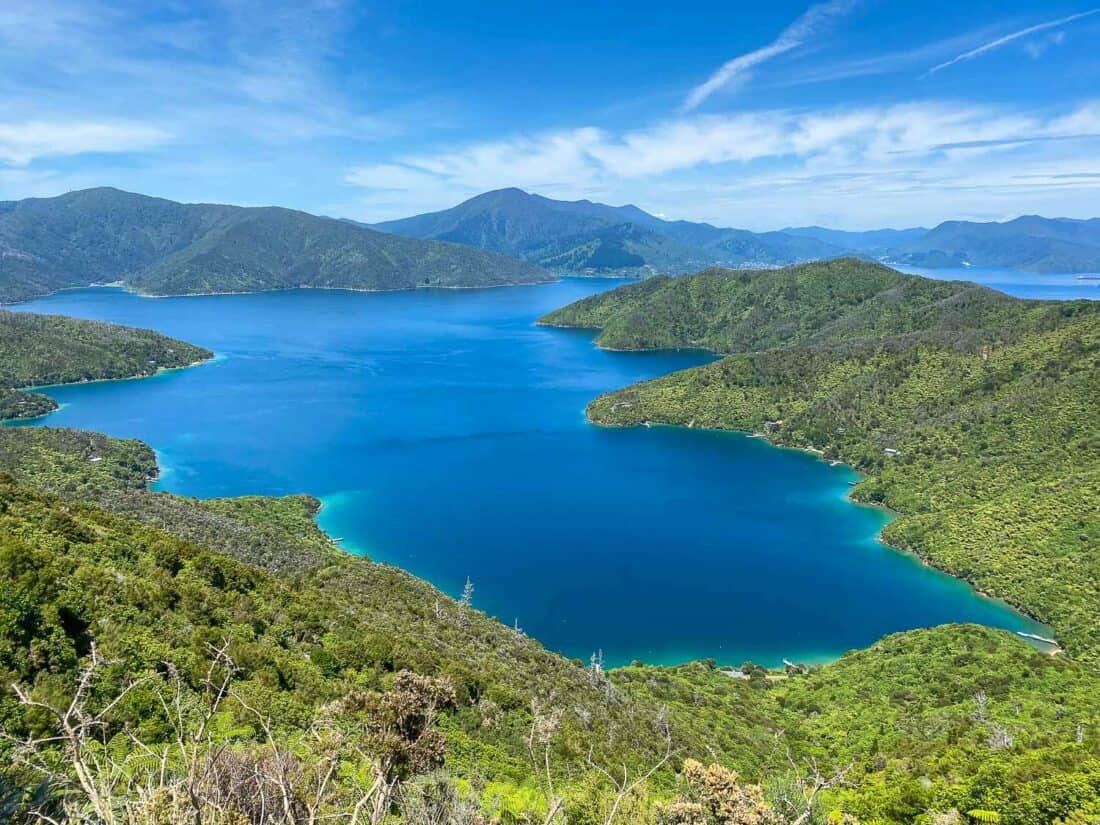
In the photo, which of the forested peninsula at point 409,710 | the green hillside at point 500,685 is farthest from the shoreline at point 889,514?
the green hillside at point 500,685

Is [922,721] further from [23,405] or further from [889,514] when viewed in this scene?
→ [23,405]

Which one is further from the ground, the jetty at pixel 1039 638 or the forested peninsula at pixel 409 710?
the forested peninsula at pixel 409 710

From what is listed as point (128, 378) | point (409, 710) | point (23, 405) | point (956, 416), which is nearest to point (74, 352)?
point (128, 378)

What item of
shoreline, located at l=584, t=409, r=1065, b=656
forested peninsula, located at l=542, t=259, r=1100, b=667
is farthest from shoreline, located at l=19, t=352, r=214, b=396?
forested peninsula, located at l=542, t=259, r=1100, b=667

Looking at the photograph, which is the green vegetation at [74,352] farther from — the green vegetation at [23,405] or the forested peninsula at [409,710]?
the forested peninsula at [409,710]

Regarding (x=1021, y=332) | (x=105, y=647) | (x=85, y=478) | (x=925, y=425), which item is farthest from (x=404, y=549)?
(x=1021, y=332)

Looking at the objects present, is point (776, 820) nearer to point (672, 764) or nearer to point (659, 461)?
point (672, 764)

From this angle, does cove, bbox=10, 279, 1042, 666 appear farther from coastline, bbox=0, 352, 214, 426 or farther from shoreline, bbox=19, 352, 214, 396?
shoreline, bbox=19, 352, 214, 396
